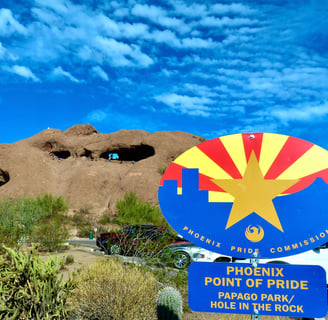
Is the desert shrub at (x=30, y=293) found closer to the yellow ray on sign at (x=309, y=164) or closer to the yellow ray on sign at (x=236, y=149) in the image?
the yellow ray on sign at (x=236, y=149)

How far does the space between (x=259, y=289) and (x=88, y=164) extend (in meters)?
46.9

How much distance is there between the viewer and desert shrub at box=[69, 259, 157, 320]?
5.64m

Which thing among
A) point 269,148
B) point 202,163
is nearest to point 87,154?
point 202,163

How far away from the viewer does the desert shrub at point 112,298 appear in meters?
5.64

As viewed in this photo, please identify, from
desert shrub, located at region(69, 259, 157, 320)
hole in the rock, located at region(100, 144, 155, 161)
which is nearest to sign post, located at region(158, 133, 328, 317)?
desert shrub, located at region(69, 259, 157, 320)

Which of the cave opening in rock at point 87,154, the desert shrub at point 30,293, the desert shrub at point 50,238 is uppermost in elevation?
the cave opening in rock at point 87,154

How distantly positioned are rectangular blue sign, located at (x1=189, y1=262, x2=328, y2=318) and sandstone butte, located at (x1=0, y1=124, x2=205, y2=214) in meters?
37.3

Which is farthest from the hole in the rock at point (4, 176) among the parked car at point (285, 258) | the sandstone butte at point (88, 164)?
the parked car at point (285, 258)

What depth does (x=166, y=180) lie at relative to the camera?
12.1 ft

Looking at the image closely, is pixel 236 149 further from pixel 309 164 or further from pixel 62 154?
pixel 62 154

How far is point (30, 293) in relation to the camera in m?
5.04

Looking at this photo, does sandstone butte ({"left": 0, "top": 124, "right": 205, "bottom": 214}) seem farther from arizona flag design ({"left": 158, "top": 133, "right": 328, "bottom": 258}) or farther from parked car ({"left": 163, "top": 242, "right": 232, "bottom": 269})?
arizona flag design ({"left": 158, "top": 133, "right": 328, "bottom": 258})

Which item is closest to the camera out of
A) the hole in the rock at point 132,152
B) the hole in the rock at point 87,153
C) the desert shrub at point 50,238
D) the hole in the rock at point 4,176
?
the desert shrub at point 50,238

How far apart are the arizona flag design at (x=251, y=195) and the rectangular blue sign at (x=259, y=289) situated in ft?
0.54
